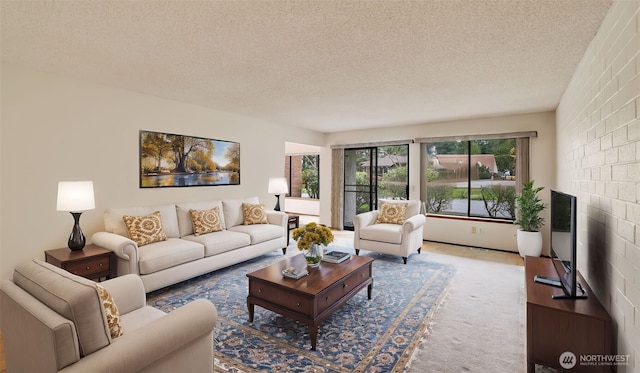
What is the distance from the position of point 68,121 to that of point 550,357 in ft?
15.7

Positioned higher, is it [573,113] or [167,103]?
[167,103]

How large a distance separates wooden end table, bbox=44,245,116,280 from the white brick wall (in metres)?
4.02

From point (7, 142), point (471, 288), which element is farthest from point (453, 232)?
point (7, 142)

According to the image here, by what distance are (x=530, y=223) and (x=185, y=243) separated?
4948mm

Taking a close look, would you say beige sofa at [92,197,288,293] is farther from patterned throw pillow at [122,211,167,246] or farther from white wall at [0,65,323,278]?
white wall at [0,65,323,278]

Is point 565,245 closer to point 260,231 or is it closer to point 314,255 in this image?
point 314,255

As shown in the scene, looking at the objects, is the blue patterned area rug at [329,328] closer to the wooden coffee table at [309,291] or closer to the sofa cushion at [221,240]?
the wooden coffee table at [309,291]

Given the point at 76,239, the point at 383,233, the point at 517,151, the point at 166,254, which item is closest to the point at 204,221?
the point at 166,254

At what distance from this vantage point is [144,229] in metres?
3.52

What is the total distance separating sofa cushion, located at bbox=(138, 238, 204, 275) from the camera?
123 inches

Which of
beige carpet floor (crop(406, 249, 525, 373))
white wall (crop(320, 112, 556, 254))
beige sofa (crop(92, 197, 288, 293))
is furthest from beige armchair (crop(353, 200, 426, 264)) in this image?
beige sofa (crop(92, 197, 288, 293))

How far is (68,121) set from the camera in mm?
3311

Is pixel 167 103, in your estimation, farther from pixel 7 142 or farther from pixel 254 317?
pixel 254 317

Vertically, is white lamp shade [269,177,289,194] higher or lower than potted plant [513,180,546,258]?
higher
